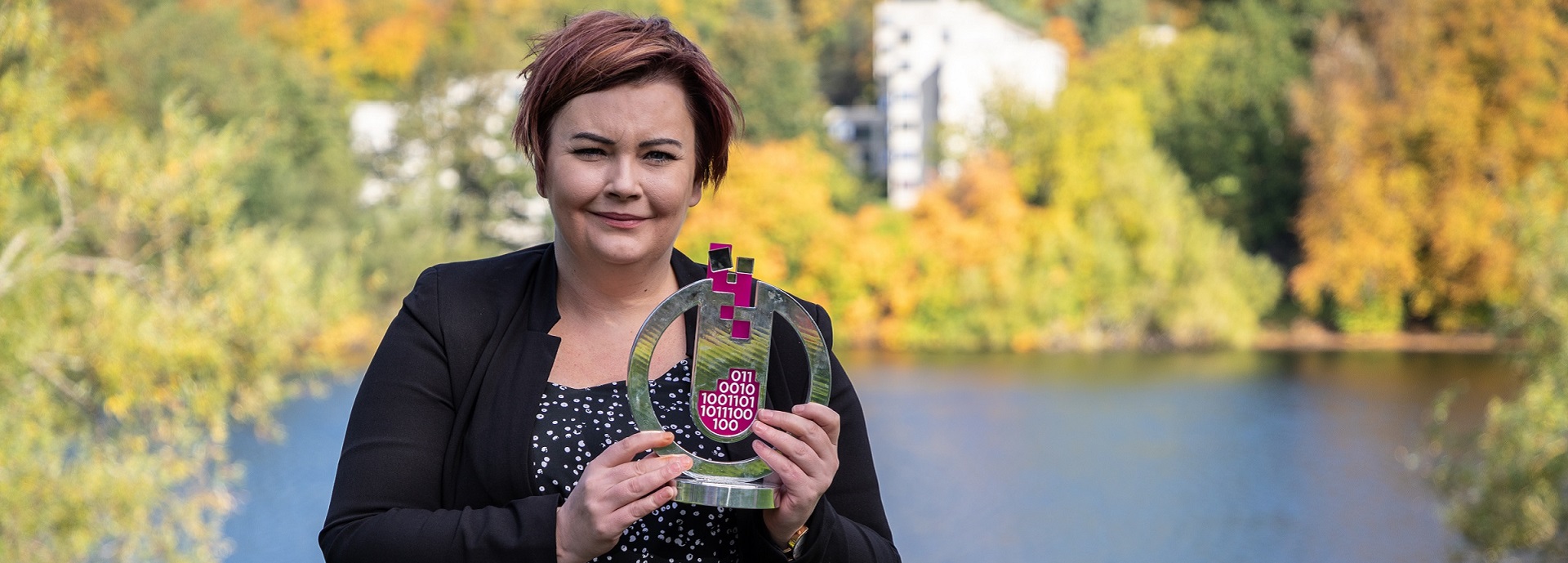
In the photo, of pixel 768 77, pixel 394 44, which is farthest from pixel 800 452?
pixel 394 44

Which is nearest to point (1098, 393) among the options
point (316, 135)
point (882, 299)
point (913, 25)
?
point (882, 299)

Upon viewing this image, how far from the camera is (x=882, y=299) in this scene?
84.9 feet

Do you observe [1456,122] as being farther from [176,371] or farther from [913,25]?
[176,371]

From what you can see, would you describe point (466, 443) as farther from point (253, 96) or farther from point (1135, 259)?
point (253, 96)

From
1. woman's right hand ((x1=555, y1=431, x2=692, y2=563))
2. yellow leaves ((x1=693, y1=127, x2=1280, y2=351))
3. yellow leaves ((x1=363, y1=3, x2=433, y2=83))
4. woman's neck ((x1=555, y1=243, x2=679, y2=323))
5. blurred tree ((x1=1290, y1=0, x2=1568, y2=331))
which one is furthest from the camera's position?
yellow leaves ((x1=363, y1=3, x2=433, y2=83))

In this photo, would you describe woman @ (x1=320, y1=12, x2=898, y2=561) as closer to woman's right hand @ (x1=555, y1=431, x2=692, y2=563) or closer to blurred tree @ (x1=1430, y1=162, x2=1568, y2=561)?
woman's right hand @ (x1=555, y1=431, x2=692, y2=563)

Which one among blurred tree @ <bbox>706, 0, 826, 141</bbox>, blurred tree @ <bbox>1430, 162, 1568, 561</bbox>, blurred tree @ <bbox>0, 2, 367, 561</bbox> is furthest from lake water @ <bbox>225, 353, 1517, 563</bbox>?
blurred tree @ <bbox>706, 0, 826, 141</bbox>

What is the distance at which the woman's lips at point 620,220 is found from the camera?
1.54 metres

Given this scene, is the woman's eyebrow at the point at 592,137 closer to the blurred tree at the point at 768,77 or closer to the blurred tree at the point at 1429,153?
the blurred tree at the point at 1429,153

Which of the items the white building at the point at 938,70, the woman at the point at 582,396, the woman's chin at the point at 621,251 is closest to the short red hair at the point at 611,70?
the woman at the point at 582,396

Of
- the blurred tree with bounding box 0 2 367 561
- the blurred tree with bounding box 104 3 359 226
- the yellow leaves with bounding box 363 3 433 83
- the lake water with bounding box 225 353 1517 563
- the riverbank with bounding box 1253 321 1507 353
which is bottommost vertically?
the lake water with bounding box 225 353 1517 563

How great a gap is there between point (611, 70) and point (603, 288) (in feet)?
0.88

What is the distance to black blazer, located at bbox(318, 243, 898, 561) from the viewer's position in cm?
146

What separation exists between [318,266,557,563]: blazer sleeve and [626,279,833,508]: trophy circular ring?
0.14 metres
